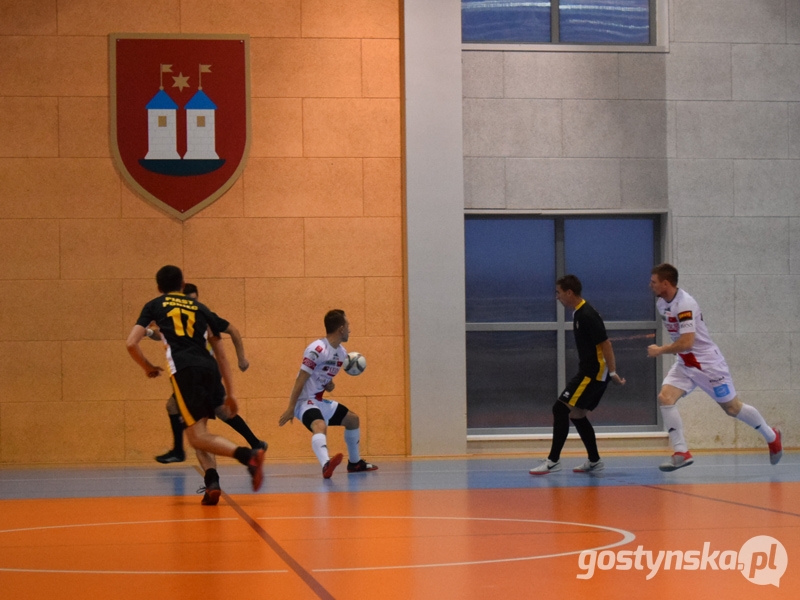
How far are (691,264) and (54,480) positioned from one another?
7562 mm

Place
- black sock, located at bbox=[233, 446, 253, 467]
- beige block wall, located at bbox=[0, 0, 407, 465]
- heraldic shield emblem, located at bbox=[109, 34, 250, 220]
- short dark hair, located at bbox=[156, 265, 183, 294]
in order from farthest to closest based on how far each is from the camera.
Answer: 1. heraldic shield emblem, located at bbox=[109, 34, 250, 220]
2. beige block wall, located at bbox=[0, 0, 407, 465]
3. short dark hair, located at bbox=[156, 265, 183, 294]
4. black sock, located at bbox=[233, 446, 253, 467]

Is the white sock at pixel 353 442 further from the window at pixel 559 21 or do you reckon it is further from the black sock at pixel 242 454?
the window at pixel 559 21

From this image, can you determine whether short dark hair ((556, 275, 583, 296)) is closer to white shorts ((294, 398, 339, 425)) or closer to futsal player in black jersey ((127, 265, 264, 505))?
white shorts ((294, 398, 339, 425))

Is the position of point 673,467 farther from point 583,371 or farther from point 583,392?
point 583,371

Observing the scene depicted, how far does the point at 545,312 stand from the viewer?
1270 cm

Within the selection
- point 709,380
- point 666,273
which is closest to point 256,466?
point 666,273

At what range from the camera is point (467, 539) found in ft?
18.2

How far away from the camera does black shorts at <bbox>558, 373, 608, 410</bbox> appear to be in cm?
941

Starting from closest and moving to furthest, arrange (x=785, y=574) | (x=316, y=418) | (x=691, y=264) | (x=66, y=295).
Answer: (x=785, y=574)
(x=316, y=418)
(x=66, y=295)
(x=691, y=264)

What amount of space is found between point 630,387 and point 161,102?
6448 mm

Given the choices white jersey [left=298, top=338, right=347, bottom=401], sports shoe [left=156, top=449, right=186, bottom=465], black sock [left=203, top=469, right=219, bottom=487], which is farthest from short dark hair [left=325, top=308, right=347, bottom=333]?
black sock [left=203, top=469, right=219, bottom=487]

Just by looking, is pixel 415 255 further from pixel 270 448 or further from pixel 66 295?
pixel 66 295

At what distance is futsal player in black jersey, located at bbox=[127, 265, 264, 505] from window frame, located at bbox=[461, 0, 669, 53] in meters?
6.23

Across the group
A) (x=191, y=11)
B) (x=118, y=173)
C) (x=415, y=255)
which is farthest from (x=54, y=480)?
(x=191, y=11)
